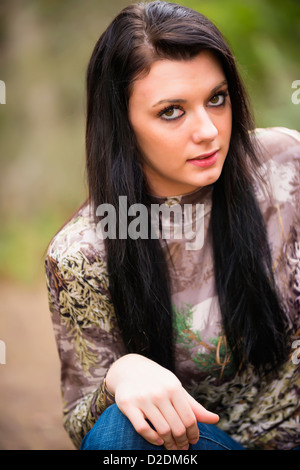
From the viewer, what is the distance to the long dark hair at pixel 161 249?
1.39 metres

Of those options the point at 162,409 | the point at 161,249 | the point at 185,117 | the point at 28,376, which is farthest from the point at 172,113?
the point at 28,376

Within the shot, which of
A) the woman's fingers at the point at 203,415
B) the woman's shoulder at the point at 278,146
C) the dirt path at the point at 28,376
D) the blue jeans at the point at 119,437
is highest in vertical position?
the woman's shoulder at the point at 278,146

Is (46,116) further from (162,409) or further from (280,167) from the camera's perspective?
(162,409)

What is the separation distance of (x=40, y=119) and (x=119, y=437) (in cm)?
324

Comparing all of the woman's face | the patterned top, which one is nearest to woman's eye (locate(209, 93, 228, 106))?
Answer: the woman's face

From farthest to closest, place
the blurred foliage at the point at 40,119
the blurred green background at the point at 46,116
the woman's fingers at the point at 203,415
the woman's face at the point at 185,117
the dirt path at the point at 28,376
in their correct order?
the blurred foliage at the point at 40,119
the blurred green background at the point at 46,116
the dirt path at the point at 28,376
the woman's face at the point at 185,117
the woman's fingers at the point at 203,415

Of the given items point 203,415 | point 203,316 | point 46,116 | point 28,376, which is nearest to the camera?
point 203,415

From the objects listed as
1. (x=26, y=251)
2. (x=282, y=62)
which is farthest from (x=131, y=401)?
(x=26, y=251)

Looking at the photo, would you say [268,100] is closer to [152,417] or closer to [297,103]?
[297,103]

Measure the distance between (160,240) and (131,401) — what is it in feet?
1.42

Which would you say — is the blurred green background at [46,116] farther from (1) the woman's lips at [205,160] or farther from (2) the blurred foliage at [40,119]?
(1) the woman's lips at [205,160]

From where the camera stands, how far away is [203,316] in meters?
1.43

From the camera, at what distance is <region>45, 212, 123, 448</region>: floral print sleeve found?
4.72 feet

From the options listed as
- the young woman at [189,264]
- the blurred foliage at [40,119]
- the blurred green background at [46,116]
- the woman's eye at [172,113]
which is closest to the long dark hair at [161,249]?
the young woman at [189,264]
